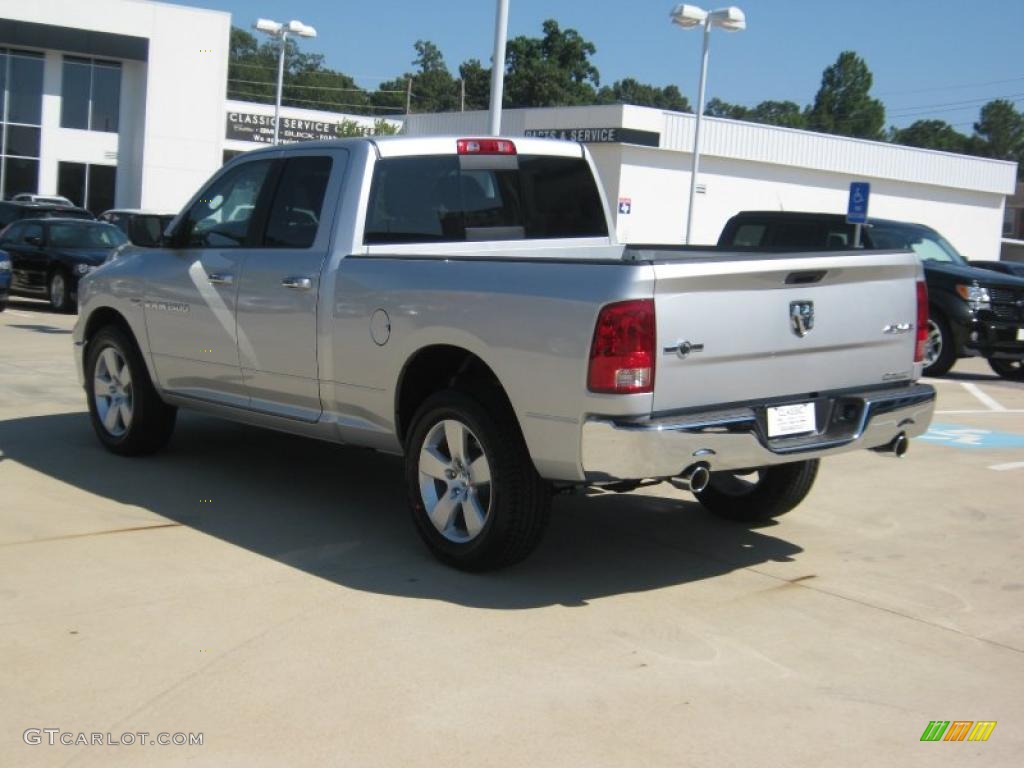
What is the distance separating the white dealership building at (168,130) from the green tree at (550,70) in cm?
5607

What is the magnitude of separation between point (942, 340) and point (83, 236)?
13185 millimetres

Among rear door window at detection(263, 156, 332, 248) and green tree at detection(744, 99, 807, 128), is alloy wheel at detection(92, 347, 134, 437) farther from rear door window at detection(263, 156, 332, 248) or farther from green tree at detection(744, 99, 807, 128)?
green tree at detection(744, 99, 807, 128)

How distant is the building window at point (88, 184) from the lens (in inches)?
1756

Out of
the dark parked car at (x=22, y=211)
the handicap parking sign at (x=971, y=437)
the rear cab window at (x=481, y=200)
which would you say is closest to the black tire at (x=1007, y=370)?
the handicap parking sign at (x=971, y=437)

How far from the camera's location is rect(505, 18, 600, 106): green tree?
10344 cm

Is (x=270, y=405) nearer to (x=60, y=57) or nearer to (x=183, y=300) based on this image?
(x=183, y=300)

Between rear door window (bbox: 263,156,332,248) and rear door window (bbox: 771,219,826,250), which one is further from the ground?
rear door window (bbox: 771,219,826,250)

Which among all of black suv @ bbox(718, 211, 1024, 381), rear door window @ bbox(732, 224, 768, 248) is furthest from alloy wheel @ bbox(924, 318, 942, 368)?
rear door window @ bbox(732, 224, 768, 248)

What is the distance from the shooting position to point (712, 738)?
13.4 feet

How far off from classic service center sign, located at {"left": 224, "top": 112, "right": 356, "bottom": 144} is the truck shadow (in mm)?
48285

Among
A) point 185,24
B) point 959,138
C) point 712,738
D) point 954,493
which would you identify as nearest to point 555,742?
point 712,738

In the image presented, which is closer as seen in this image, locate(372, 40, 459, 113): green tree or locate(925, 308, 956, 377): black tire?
locate(925, 308, 956, 377): black tire

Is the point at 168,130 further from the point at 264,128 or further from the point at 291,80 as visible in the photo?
the point at 291,80

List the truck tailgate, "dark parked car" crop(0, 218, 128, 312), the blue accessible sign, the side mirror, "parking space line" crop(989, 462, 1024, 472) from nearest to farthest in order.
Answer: the truck tailgate < the side mirror < "parking space line" crop(989, 462, 1024, 472) < the blue accessible sign < "dark parked car" crop(0, 218, 128, 312)
